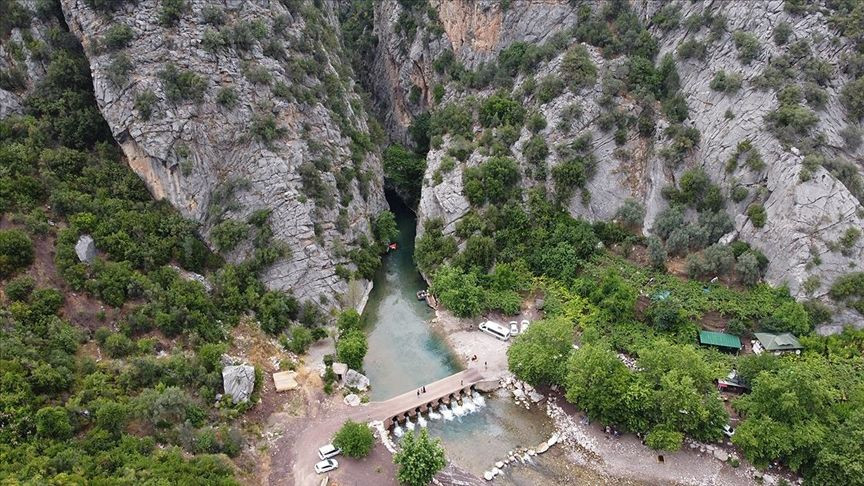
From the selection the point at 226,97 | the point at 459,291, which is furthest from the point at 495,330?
the point at 226,97

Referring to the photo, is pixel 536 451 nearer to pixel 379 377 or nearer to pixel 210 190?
pixel 379 377

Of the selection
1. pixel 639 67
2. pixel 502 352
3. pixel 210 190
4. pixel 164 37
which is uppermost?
pixel 164 37

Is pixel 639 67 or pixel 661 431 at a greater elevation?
pixel 639 67

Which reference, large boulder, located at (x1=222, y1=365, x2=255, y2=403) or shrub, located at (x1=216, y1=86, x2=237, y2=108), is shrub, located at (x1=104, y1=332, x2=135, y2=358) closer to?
large boulder, located at (x1=222, y1=365, x2=255, y2=403)

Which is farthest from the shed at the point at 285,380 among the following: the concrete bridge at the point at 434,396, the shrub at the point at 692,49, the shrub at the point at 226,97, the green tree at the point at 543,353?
the shrub at the point at 692,49

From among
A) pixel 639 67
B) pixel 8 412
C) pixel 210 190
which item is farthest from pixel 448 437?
pixel 639 67

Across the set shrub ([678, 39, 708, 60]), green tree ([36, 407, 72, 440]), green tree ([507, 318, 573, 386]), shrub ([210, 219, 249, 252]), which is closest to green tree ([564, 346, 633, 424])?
green tree ([507, 318, 573, 386])
